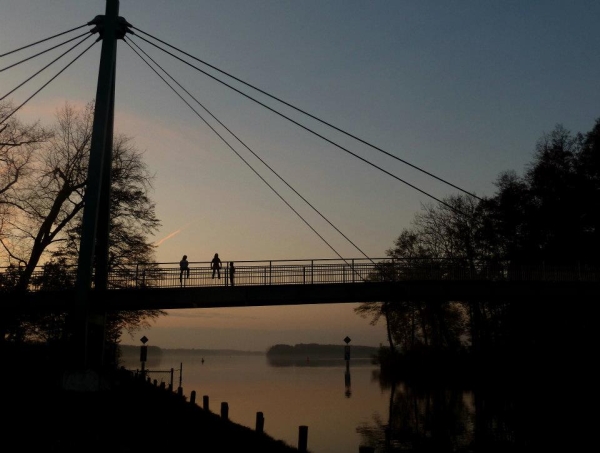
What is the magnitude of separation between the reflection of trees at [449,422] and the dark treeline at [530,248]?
16.2ft

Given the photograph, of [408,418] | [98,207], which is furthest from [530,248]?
[98,207]

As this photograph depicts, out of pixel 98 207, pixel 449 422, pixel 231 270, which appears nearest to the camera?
pixel 98 207

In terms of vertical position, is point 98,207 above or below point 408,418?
above

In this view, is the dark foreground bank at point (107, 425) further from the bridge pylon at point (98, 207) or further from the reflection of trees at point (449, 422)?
the reflection of trees at point (449, 422)

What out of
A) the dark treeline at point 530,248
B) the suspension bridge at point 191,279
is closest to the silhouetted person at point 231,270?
the suspension bridge at point 191,279

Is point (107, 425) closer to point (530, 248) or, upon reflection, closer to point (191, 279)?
point (191, 279)

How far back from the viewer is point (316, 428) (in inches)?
1580

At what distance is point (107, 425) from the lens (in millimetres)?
21875

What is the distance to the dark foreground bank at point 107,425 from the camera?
18.1 m

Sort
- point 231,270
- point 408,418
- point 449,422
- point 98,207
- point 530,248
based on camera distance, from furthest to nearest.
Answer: point 530,248 < point 408,418 < point 449,422 < point 231,270 < point 98,207

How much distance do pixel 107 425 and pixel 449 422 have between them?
22.7m

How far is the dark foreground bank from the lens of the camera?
18.1 metres

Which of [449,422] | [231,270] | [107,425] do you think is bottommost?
[449,422]

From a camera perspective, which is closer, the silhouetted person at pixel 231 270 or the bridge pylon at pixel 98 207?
the bridge pylon at pixel 98 207
